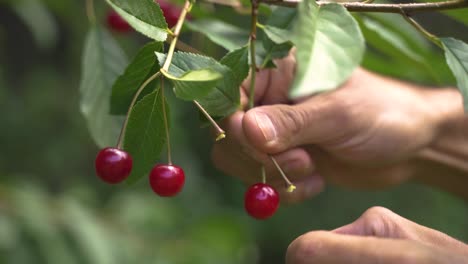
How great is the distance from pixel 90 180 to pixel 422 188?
155cm

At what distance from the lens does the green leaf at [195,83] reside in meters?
0.61

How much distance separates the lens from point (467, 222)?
10.2 feet

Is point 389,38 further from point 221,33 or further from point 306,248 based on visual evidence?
point 306,248

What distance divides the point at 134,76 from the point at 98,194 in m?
2.17

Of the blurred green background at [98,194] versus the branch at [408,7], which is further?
the blurred green background at [98,194]

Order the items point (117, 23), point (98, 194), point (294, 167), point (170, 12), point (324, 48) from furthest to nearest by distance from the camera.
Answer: point (98, 194) < point (117, 23) < point (170, 12) < point (294, 167) < point (324, 48)

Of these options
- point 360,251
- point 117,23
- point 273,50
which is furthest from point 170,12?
point 360,251

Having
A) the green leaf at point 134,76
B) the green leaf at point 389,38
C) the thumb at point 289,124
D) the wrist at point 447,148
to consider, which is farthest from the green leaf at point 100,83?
the wrist at point 447,148

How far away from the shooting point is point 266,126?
818 mm

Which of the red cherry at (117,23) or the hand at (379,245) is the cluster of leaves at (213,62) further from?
the red cherry at (117,23)

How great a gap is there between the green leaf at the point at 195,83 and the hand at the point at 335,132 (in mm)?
171

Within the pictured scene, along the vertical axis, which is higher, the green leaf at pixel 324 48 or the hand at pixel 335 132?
the green leaf at pixel 324 48

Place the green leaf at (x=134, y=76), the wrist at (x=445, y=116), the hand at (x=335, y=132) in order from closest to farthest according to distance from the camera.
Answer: the green leaf at (x=134, y=76), the hand at (x=335, y=132), the wrist at (x=445, y=116)

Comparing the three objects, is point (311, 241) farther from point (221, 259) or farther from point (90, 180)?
point (90, 180)
